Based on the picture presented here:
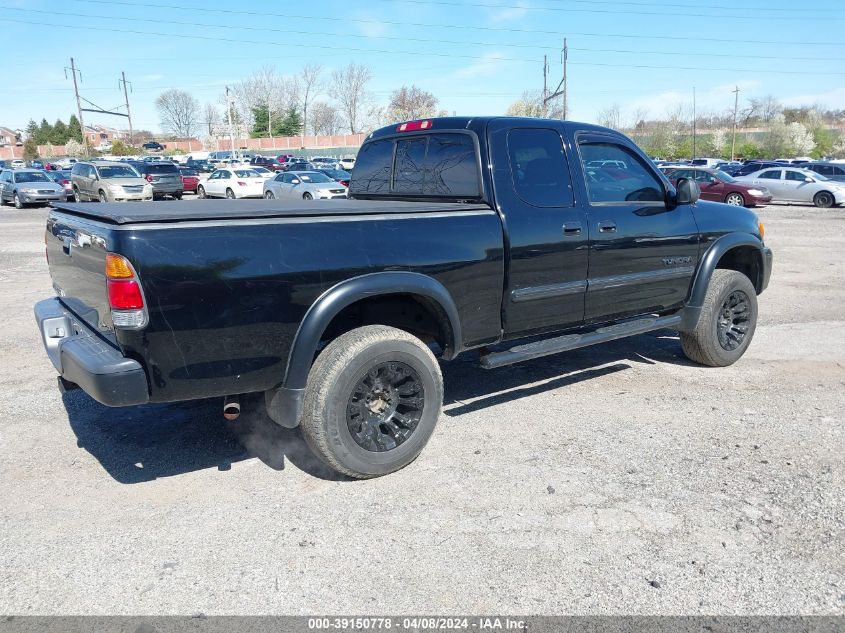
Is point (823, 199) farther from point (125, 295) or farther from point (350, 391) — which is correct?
point (125, 295)

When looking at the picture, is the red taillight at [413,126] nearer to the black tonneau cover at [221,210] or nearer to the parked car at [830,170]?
the black tonneau cover at [221,210]

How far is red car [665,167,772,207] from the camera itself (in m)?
23.8

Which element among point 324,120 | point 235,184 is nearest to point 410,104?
point 324,120

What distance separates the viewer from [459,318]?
410 cm

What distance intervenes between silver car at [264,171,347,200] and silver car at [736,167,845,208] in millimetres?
15121

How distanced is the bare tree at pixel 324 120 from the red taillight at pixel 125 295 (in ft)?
327

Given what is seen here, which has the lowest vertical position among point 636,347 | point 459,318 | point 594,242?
point 636,347

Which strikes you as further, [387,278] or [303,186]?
[303,186]

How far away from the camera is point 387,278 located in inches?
145

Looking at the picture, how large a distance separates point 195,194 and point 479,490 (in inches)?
1240

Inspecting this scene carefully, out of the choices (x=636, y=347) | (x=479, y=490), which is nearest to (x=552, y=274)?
(x=479, y=490)

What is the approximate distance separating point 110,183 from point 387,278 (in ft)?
75.7

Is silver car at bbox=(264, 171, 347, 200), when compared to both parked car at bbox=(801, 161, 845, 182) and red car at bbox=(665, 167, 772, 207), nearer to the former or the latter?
red car at bbox=(665, 167, 772, 207)

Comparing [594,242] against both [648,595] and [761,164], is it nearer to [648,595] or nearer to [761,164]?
[648,595]
